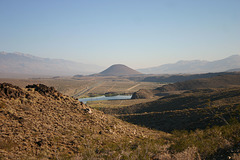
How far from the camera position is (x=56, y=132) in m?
12.1

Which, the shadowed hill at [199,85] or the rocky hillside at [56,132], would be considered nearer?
the rocky hillside at [56,132]

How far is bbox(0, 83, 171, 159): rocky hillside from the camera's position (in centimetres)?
979

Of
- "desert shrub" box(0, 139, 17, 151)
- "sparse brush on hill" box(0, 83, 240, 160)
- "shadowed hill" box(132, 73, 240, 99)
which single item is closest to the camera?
"desert shrub" box(0, 139, 17, 151)

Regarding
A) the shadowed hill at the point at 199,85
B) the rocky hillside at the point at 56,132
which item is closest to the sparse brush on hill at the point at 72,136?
the rocky hillside at the point at 56,132

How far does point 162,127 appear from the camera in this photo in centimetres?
2209

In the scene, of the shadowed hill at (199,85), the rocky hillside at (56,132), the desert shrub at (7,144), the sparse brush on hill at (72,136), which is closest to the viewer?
the desert shrub at (7,144)

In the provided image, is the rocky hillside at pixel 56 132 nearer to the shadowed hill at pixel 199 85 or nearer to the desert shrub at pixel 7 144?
the desert shrub at pixel 7 144

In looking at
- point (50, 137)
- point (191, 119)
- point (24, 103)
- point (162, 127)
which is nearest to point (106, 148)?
point (50, 137)

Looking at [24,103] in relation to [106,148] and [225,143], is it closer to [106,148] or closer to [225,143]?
[106,148]

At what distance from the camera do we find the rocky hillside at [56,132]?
32.1 ft

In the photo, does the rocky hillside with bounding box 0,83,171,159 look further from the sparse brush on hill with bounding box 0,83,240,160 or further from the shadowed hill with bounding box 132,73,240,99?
the shadowed hill with bounding box 132,73,240,99

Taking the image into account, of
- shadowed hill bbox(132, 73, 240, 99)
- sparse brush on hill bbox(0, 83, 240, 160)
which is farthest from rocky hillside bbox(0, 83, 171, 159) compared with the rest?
shadowed hill bbox(132, 73, 240, 99)

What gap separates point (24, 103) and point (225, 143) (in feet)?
45.9

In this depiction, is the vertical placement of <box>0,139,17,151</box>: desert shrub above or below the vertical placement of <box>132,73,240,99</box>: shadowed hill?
above
